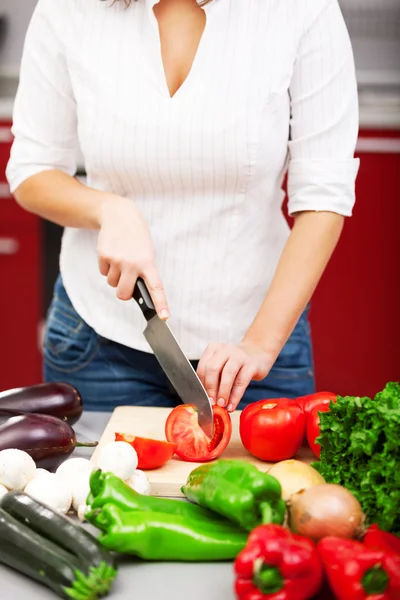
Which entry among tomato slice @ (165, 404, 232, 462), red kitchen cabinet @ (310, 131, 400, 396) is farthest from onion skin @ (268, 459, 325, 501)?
red kitchen cabinet @ (310, 131, 400, 396)

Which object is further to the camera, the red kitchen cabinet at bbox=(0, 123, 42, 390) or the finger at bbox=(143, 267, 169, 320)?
the red kitchen cabinet at bbox=(0, 123, 42, 390)

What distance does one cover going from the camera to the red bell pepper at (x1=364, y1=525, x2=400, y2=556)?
0.86m

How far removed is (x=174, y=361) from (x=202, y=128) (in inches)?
15.9

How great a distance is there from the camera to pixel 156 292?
1.30 metres

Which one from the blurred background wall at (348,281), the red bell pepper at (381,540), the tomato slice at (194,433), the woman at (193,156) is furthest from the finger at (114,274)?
the blurred background wall at (348,281)

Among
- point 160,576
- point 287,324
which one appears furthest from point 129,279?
point 160,576

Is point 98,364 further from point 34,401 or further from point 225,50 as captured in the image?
point 225,50

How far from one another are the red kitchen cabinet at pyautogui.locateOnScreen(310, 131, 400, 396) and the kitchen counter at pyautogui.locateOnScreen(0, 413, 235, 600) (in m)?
2.13

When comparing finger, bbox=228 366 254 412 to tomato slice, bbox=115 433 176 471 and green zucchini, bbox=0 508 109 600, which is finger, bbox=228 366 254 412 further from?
green zucchini, bbox=0 508 109 600

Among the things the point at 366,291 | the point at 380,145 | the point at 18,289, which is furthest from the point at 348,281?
the point at 18,289

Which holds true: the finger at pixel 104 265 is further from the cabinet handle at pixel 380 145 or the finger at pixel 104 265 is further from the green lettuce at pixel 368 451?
the cabinet handle at pixel 380 145

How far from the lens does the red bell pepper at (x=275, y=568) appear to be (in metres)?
0.81

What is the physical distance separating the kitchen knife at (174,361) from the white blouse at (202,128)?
8.3 inches

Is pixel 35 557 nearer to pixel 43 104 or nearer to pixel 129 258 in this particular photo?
pixel 129 258
